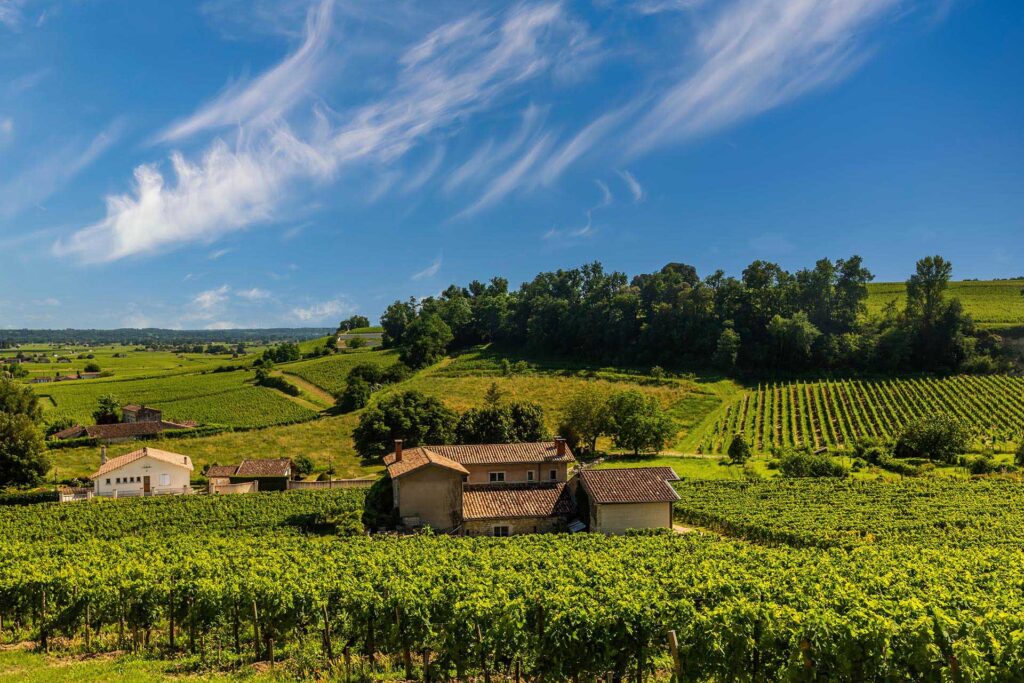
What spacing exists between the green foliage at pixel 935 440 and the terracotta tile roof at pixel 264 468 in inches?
2390

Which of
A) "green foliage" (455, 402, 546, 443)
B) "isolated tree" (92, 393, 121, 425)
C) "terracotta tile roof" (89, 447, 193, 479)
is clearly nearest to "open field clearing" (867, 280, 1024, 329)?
"green foliage" (455, 402, 546, 443)

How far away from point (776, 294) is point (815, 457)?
55.6 metres

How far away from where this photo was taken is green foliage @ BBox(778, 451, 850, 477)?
55.4 metres

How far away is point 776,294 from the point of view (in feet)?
349

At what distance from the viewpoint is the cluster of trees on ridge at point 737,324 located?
9162 centimetres

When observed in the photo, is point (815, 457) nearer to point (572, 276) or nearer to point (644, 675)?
point (644, 675)

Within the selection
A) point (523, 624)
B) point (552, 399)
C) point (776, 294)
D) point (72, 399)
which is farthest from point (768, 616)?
point (72, 399)

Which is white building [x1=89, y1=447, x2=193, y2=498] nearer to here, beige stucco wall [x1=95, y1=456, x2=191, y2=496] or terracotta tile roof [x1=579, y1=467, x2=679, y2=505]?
beige stucco wall [x1=95, y1=456, x2=191, y2=496]

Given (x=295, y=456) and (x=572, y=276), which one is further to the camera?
(x=572, y=276)

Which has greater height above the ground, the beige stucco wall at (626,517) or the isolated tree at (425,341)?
the isolated tree at (425,341)

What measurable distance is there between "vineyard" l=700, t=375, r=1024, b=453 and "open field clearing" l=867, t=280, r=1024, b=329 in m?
Answer: 30.8

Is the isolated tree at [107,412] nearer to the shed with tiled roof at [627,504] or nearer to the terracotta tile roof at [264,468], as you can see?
the terracotta tile roof at [264,468]

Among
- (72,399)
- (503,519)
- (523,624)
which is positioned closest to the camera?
(523,624)

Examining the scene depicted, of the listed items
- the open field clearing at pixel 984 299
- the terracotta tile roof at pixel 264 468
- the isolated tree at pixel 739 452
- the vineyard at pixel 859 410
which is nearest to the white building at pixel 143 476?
the terracotta tile roof at pixel 264 468
